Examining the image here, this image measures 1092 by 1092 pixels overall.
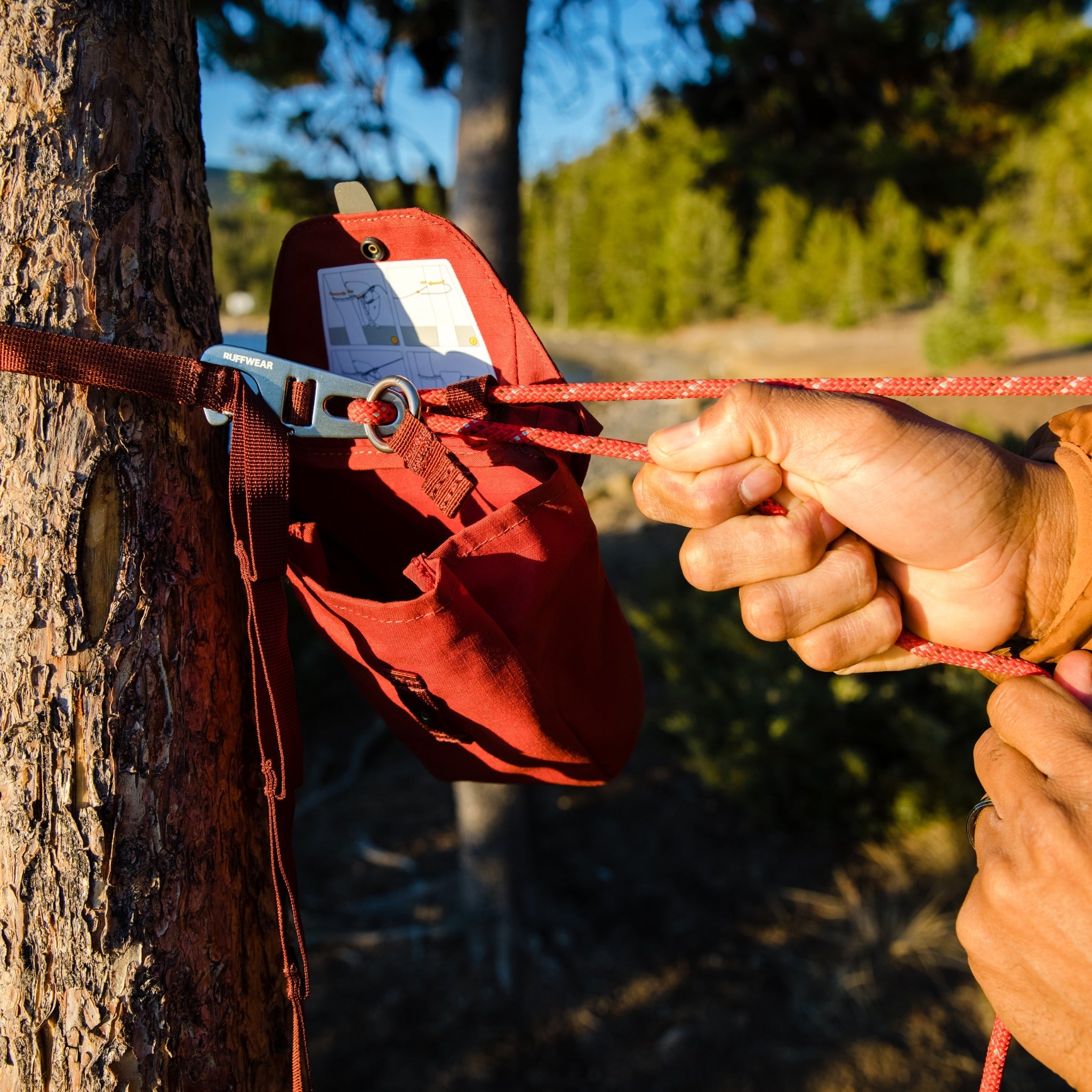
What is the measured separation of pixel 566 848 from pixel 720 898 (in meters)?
0.72

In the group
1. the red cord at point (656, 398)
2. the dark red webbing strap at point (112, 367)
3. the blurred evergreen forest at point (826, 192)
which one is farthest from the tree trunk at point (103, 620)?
the blurred evergreen forest at point (826, 192)

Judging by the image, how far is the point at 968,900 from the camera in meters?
1.03

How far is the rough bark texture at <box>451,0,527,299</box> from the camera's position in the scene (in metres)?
2.58

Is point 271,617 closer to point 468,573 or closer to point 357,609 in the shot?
point 357,609

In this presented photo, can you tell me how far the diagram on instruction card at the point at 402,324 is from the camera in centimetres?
117

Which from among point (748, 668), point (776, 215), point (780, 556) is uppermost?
point (776, 215)

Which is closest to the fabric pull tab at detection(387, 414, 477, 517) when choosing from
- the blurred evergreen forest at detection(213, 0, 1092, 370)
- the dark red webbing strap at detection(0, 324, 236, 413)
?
Answer: the dark red webbing strap at detection(0, 324, 236, 413)

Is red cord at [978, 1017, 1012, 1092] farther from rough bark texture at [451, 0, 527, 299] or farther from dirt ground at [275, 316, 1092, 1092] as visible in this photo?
rough bark texture at [451, 0, 527, 299]

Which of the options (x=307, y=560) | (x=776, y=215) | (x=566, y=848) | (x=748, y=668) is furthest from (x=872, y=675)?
(x=776, y=215)

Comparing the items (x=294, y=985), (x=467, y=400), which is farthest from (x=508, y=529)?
(x=294, y=985)

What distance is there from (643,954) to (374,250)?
2803 millimetres

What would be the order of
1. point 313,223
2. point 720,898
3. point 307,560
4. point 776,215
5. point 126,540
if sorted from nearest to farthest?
point 126,540, point 307,560, point 313,223, point 720,898, point 776,215

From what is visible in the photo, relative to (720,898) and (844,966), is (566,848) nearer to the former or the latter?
(720,898)

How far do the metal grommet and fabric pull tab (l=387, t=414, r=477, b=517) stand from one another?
0.96 ft
